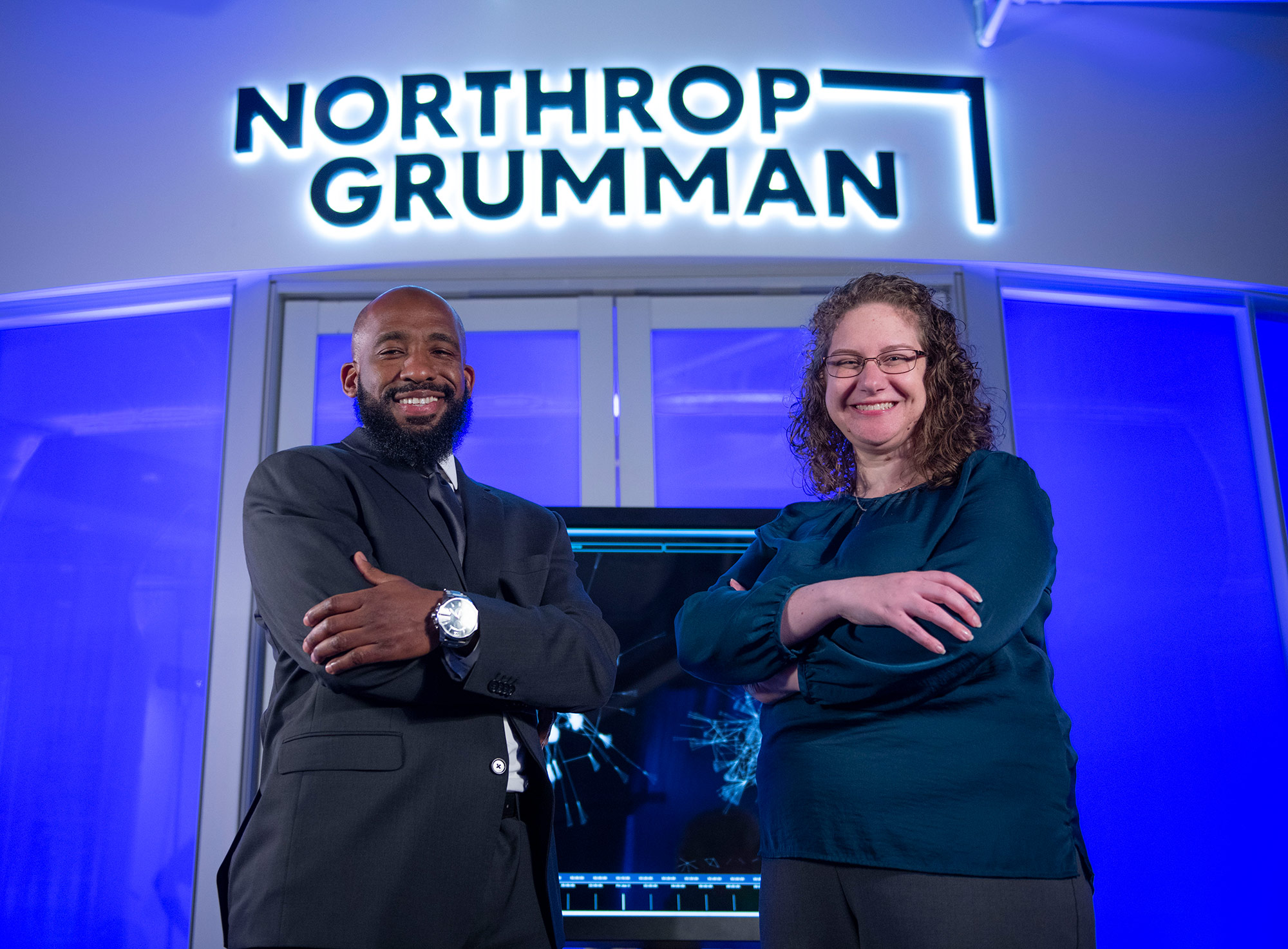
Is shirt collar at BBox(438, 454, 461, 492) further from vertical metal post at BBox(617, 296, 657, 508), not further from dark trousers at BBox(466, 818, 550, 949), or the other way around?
vertical metal post at BBox(617, 296, 657, 508)

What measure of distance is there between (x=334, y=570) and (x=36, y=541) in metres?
2.28

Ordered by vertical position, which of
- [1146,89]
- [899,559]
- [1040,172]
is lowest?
[899,559]

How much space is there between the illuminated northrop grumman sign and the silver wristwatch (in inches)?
79.9

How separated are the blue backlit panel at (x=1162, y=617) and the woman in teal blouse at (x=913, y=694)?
73.8 inches

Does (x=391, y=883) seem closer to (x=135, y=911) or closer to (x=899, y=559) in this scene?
(x=899, y=559)

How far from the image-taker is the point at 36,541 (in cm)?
328

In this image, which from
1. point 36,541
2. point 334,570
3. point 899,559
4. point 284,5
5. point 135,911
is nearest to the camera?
point 899,559

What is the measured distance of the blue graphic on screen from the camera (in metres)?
3.56

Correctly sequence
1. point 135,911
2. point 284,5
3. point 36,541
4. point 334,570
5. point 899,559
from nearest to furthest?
point 899,559
point 334,570
point 135,911
point 36,541
point 284,5

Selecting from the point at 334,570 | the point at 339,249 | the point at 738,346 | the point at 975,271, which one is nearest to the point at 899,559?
the point at 334,570

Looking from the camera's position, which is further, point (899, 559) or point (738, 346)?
point (738, 346)

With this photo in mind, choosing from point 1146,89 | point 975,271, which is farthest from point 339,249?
point 1146,89

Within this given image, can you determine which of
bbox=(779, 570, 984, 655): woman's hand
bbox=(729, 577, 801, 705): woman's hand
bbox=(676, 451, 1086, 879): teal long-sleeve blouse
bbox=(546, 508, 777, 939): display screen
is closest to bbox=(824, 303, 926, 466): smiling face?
bbox=(676, 451, 1086, 879): teal long-sleeve blouse

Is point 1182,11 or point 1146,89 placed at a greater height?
point 1182,11
